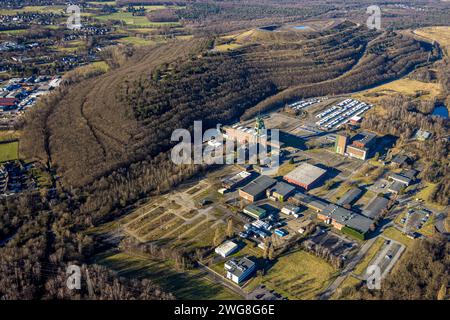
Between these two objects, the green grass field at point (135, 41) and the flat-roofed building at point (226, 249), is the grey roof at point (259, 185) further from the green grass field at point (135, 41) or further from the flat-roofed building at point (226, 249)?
the green grass field at point (135, 41)

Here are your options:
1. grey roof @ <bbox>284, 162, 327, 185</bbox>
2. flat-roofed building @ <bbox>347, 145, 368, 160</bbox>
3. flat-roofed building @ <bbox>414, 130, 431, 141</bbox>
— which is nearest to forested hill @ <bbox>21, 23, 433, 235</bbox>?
grey roof @ <bbox>284, 162, 327, 185</bbox>

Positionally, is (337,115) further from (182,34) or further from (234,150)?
(182,34)

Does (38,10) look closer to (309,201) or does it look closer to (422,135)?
(309,201)

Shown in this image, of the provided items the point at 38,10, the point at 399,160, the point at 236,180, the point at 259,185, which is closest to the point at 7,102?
the point at 236,180

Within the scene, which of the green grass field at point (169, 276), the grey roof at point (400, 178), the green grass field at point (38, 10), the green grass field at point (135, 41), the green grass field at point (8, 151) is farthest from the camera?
the green grass field at point (38, 10)

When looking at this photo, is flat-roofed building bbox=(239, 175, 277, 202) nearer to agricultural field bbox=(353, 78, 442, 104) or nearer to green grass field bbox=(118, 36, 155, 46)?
agricultural field bbox=(353, 78, 442, 104)

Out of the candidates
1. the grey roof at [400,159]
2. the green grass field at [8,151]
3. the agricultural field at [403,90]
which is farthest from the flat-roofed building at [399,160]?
the green grass field at [8,151]
